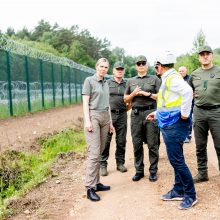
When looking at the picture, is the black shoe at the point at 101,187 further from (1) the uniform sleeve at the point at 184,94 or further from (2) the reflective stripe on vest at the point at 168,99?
(1) the uniform sleeve at the point at 184,94

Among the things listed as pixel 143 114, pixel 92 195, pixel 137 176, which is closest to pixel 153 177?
pixel 137 176

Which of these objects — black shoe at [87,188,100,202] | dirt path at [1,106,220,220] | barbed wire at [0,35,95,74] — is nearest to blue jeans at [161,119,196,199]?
dirt path at [1,106,220,220]

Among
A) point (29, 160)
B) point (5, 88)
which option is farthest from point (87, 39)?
point (29, 160)

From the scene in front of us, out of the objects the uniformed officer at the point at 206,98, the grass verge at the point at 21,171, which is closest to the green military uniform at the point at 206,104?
the uniformed officer at the point at 206,98

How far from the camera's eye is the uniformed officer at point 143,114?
7012mm

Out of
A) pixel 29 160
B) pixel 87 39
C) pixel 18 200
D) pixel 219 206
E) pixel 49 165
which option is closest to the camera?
pixel 219 206

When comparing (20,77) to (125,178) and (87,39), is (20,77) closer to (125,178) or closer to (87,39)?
(125,178)

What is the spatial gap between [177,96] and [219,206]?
1.53 meters

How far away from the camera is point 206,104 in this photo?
648 centimetres

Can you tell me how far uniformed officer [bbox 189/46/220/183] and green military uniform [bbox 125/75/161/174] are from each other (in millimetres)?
702

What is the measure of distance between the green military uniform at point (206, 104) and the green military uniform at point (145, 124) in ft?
2.30

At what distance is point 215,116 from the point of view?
6438 millimetres

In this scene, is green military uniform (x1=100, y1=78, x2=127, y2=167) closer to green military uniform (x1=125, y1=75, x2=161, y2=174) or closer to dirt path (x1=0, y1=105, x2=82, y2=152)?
green military uniform (x1=125, y1=75, x2=161, y2=174)

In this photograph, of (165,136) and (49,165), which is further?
(49,165)
